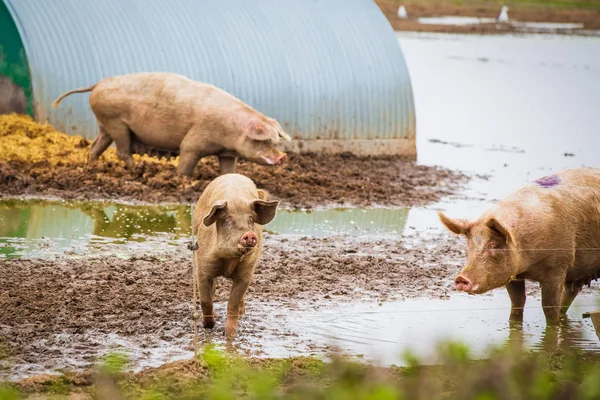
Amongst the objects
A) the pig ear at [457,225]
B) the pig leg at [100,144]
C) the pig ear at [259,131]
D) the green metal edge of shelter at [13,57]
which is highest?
the green metal edge of shelter at [13,57]

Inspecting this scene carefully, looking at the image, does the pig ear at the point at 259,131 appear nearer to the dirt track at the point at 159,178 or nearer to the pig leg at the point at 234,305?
the dirt track at the point at 159,178

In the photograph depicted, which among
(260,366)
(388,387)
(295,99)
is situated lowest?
(260,366)

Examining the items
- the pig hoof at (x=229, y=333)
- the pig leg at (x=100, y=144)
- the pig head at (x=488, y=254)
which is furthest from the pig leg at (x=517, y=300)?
the pig leg at (x=100, y=144)

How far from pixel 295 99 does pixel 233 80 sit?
99cm

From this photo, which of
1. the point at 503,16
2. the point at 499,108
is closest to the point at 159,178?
the point at 499,108

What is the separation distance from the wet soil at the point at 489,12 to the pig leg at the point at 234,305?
114 feet

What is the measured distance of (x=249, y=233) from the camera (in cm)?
720

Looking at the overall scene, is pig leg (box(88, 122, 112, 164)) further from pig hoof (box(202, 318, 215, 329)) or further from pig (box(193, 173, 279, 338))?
pig hoof (box(202, 318, 215, 329))

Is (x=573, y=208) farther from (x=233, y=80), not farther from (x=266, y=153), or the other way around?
(x=233, y=80)

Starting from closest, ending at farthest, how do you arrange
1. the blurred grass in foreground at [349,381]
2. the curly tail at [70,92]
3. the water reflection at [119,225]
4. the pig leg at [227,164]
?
1. the blurred grass in foreground at [349,381]
2. the water reflection at [119,225]
3. the pig leg at [227,164]
4. the curly tail at [70,92]

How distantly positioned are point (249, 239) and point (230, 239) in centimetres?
27

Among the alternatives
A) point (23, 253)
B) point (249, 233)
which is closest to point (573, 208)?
point (249, 233)

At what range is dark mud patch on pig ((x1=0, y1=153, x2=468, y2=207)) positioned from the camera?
12.7 meters

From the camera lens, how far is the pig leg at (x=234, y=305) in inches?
304
